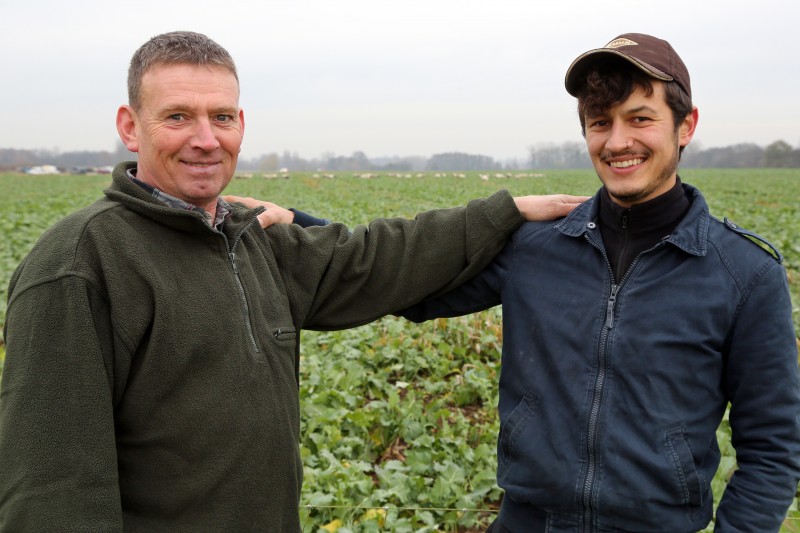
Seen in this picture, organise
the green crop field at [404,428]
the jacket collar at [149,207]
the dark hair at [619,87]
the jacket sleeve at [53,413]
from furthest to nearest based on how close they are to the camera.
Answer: the green crop field at [404,428] < the dark hair at [619,87] < the jacket collar at [149,207] < the jacket sleeve at [53,413]

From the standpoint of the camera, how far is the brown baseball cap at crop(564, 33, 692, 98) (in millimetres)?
1992

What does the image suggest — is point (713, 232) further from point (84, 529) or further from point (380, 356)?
point (380, 356)

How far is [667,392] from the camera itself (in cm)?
201

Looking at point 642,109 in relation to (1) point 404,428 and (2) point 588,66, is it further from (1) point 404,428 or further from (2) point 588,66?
(1) point 404,428

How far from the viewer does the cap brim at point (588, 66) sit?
77.9 inches

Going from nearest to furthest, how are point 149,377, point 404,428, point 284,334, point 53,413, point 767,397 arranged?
1. point 53,413
2. point 149,377
3. point 767,397
4. point 284,334
5. point 404,428

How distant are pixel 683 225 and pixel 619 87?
0.46 m

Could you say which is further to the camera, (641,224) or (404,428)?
(404,428)

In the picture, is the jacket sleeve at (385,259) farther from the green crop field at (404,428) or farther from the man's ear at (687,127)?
the green crop field at (404,428)

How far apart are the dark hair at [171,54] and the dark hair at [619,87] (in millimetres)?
1128

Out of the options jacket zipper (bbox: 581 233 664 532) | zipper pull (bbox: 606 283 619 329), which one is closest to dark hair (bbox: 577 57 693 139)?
jacket zipper (bbox: 581 233 664 532)

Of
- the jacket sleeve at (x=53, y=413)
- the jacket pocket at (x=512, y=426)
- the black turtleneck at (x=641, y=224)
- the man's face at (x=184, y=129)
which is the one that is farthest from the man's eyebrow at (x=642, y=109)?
the jacket sleeve at (x=53, y=413)

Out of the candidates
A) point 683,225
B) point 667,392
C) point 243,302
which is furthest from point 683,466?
point 243,302

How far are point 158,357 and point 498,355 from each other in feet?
15.4
